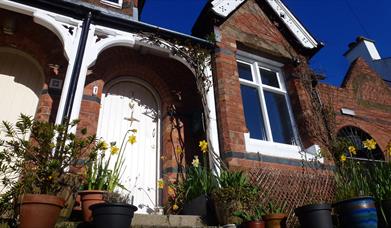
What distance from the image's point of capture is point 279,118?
680 cm

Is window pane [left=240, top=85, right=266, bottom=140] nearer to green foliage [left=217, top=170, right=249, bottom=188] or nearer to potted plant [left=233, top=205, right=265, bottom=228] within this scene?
green foliage [left=217, top=170, right=249, bottom=188]

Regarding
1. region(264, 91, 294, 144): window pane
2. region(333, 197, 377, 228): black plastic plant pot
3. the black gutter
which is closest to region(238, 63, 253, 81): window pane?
region(264, 91, 294, 144): window pane

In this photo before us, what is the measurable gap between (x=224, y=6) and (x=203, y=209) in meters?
4.78

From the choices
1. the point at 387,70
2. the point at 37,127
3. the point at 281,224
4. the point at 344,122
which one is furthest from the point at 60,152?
the point at 387,70

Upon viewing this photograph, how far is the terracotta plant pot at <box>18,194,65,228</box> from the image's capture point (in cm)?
267

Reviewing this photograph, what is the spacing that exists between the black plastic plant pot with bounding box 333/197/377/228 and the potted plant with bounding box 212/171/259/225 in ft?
3.61

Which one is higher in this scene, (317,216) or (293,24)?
(293,24)

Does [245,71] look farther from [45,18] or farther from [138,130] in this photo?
[45,18]

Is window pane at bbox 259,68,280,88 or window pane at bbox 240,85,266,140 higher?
window pane at bbox 259,68,280,88

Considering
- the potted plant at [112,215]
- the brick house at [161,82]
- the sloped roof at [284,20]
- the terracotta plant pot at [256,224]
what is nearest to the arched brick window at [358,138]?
the brick house at [161,82]

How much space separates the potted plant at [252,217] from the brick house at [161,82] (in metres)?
1.25

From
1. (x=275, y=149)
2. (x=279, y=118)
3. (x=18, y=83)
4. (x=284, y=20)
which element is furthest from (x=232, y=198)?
(x=284, y=20)

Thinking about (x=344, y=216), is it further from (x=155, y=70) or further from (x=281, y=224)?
(x=155, y=70)

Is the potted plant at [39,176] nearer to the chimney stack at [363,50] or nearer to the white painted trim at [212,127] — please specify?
the white painted trim at [212,127]
